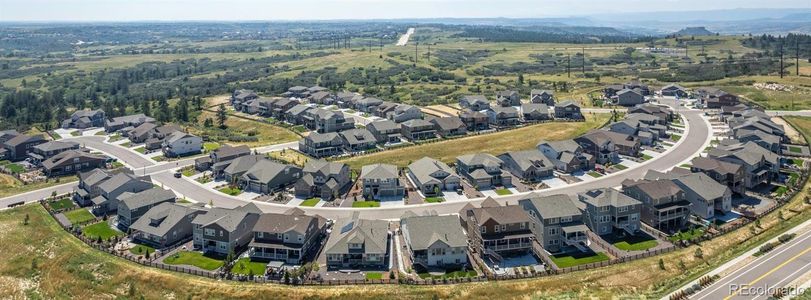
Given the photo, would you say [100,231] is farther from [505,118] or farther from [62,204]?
[505,118]

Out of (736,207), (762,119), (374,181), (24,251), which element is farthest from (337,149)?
(762,119)

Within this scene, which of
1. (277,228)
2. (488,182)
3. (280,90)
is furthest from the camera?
(280,90)

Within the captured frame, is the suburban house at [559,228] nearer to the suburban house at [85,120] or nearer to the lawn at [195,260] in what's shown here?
the lawn at [195,260]

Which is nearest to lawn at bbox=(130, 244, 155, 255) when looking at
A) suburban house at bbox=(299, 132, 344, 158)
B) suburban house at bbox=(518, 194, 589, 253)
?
suburban house at bbox=(299, 132, 344, 158)

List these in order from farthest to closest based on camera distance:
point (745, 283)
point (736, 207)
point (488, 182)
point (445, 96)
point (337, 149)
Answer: point (445, 96) < point (337, 149) < point (488, 182) < point (736, 207) < point (745, 283)

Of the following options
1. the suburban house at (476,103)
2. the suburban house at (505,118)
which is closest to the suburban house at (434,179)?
the suburban house at (505,118)

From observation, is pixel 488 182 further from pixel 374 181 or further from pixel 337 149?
pixel 337 149

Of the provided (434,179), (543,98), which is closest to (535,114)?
(543,98)
